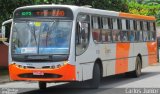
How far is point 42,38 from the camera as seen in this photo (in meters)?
15.9

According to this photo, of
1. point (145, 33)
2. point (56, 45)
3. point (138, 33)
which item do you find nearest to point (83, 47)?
point (56, 45)

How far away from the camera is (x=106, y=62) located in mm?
19078

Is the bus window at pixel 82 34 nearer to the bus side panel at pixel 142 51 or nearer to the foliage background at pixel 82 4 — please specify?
the bus side panel at pixel 142 51

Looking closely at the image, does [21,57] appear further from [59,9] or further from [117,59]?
[117,59]

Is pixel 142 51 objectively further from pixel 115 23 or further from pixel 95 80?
pixel 95 80

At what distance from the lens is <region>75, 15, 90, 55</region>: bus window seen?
1622cm

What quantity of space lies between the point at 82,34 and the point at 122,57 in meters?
4.65

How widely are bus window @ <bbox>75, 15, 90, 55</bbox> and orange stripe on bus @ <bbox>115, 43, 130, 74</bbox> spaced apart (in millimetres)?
3417

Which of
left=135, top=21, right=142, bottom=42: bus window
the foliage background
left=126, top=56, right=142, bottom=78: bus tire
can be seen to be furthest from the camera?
the foliage background

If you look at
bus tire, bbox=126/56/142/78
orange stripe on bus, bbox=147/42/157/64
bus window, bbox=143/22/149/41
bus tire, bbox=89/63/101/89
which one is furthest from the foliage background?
bus tire, bbox=89/63/101/89

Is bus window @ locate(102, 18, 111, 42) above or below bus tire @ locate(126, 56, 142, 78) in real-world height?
above

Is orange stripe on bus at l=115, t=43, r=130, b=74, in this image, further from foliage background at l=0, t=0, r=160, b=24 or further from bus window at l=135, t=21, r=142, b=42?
foliage background at l=0, t=0, r=160, b=24

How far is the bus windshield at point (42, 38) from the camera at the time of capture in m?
15.8

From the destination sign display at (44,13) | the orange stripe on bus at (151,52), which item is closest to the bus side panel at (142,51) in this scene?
the orange stripe on bus at (151,52)
